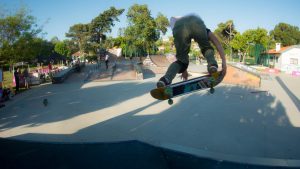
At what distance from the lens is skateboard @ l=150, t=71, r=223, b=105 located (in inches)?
213

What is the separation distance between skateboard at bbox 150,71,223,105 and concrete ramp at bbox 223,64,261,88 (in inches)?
675

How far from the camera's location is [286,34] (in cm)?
9638

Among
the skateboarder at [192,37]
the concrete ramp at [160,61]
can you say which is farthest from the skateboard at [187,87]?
the concrete ramp at [160,61]

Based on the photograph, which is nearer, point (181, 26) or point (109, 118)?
point (181, 26)

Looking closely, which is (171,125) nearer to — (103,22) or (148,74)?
(148,74)

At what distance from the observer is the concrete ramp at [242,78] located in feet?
70.8

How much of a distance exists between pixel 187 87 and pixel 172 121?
17.6ft

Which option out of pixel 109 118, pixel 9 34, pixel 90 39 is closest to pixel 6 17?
pixel 9 34

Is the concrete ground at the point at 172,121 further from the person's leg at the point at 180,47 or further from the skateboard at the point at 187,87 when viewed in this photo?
the person's leg at the point at 180,47

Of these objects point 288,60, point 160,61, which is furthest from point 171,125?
point 288,60

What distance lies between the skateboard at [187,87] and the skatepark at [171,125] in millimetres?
1290

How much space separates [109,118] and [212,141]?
5.10 meters

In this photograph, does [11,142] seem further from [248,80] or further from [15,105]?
[248,80]

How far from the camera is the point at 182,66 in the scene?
534 centimetres
